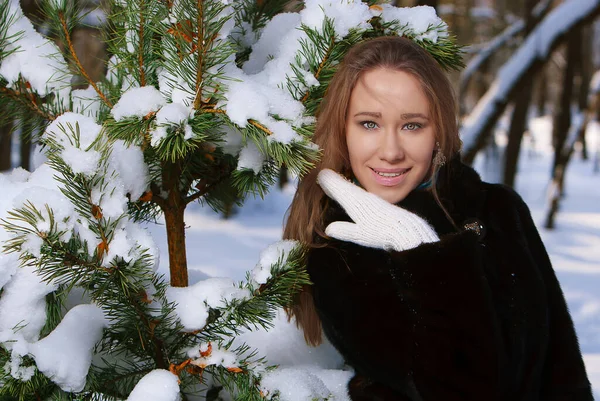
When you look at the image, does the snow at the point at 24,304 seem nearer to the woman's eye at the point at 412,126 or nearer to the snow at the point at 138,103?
the snow at the point at 138,103

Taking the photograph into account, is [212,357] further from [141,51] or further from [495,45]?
[495,45]

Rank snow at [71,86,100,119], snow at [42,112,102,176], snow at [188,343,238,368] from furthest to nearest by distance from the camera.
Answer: snow at [71,86,100,119] → snow at [188,343,238,368] → snow at [42,112,102,176]

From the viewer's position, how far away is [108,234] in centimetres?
98

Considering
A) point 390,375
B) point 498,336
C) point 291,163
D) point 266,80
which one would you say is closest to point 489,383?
point 498,336

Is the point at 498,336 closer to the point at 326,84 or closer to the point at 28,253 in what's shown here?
the point at 326,84

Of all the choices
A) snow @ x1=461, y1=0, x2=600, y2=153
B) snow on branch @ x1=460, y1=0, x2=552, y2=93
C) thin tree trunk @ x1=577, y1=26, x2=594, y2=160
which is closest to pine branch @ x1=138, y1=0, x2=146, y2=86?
snow @ x1=461, y1=0, x2=600, y2=153

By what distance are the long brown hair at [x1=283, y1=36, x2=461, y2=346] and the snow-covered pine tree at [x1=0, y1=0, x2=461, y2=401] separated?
53mm

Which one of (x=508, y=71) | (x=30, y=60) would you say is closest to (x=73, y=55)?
(x=30, y=60)

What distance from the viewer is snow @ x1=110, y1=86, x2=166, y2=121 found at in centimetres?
108

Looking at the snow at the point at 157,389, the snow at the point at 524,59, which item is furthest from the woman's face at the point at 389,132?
the snow at the point at 524,59

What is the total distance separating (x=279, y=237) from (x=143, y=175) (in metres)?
5.83

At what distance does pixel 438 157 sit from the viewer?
4.81 feet

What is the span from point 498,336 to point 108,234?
81cm

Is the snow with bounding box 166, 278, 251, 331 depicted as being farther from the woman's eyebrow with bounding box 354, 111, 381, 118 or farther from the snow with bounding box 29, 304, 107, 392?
the woman's eyebrow with bounding box 354, 111, 381, 118
